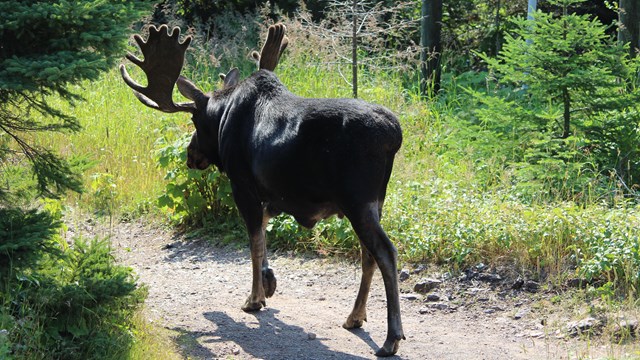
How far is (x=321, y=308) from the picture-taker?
27.8 feet

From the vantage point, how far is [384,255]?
7020mm

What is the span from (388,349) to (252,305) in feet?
5.51

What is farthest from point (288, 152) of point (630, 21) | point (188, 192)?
point (630, 21)

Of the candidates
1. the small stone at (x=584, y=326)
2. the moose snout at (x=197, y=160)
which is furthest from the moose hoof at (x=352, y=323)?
the moose snout at (x=197, y=160)

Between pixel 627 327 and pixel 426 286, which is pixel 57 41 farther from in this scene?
pixel 627 327

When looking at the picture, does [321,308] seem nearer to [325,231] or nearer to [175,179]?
[325,231]

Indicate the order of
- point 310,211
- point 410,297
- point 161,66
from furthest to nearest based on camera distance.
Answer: point 161,66 → point 410,297 → point 310,211

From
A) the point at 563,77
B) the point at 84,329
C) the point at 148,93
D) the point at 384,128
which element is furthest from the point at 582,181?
the point at 84,329

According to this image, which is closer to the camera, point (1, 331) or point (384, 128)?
point (1, 331)

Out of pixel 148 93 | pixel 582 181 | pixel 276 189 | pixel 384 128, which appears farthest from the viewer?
pixel 582 181

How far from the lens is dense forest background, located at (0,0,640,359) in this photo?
237 inches

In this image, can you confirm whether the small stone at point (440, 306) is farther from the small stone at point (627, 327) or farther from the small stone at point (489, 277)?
the small stone at point (627, 327)

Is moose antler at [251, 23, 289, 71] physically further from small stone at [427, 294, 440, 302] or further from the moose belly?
small stone at [427, 294, 440, 302]

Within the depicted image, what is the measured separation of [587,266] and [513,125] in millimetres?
2914
